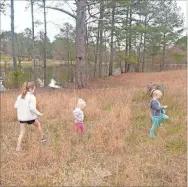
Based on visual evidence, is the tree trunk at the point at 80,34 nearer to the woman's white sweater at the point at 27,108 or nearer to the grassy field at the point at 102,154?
the grassy field at the point at 102,154

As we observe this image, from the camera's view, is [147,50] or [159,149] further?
Answer: [147,50]

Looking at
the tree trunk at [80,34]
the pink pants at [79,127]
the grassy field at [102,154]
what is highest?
the tree trunk at [80,34]

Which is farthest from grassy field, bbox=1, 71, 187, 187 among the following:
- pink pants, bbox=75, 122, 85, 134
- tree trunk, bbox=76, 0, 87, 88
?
tree trunk, bbox=76, 0, 87, 88

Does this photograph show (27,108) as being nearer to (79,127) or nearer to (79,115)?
(79,115)

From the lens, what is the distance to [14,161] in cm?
502

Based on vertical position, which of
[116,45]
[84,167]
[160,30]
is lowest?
[84,167]

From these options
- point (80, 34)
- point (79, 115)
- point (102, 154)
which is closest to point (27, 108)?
point (79, 115)

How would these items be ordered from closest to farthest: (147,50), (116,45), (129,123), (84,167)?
(84,167)
(129,123)
(116,45)
(147,50)

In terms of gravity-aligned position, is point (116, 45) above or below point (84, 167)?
above

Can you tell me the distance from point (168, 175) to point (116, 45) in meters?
→ 27.5

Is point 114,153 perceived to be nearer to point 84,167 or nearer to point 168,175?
point 84,167

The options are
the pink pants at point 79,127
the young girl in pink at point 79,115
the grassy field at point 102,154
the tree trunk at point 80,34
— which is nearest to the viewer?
the grassy field at point 102,154

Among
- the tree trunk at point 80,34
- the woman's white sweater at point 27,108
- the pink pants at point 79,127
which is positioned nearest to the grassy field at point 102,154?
the pink pants at point 79,127


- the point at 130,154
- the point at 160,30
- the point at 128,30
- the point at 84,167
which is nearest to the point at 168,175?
the point at 130,154
